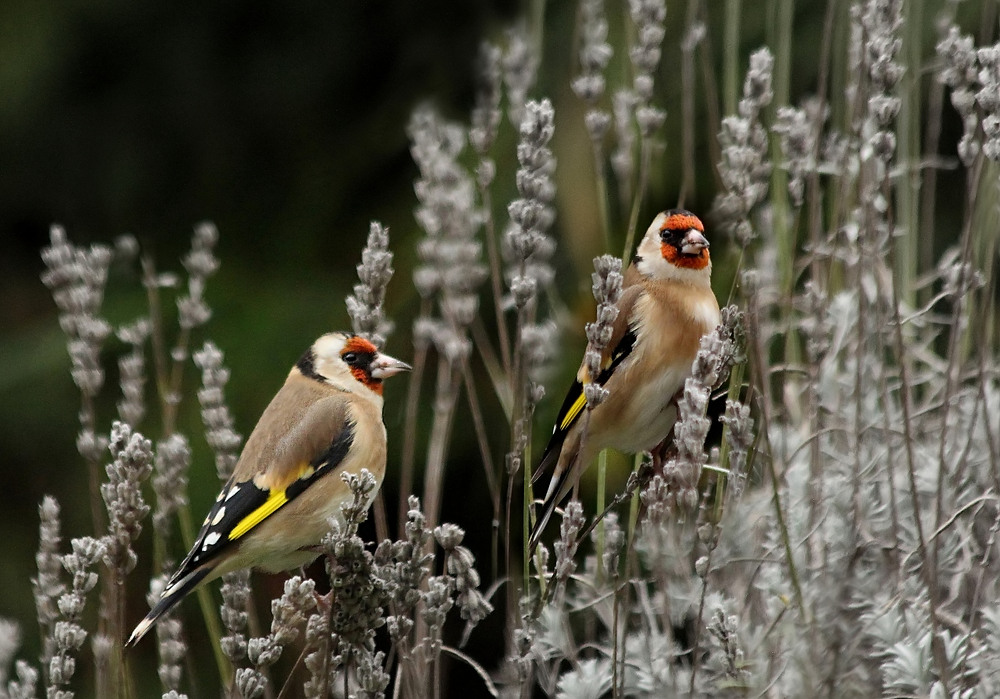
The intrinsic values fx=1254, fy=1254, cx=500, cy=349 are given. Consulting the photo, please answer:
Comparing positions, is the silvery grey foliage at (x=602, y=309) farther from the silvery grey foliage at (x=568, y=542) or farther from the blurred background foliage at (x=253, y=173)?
the blurred background foliage at (x=253, y=173)

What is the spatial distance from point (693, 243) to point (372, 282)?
1.91ft

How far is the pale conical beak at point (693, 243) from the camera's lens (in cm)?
184

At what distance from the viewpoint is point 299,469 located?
2092mm

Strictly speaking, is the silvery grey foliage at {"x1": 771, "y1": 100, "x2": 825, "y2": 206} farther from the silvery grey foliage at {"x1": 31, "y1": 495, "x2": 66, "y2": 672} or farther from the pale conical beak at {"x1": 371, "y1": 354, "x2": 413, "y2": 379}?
the silvery grey foliage at {"x1": 31, "y1": 495, "x2": 66, "y2": 672}

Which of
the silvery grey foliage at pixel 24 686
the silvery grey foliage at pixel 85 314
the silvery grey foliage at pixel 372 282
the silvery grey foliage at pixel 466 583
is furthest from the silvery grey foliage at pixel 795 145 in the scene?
the silvery grey foliage at pixel 24 686

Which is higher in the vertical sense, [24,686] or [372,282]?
[372,282]

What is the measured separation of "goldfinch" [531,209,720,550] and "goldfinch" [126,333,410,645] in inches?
12.0

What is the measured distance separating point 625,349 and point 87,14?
294cm

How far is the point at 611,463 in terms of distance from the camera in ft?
9.79

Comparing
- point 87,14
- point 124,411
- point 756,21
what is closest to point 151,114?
point 87,14

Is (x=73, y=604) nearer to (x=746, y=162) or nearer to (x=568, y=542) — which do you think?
(x=568, y=542)

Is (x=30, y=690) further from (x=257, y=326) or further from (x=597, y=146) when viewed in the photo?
(x=257, y=326)

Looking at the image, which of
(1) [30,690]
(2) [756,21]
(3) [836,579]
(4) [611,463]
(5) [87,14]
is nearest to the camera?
(3) [836,579]

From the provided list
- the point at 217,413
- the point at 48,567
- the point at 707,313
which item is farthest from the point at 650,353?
the point at 48,567
